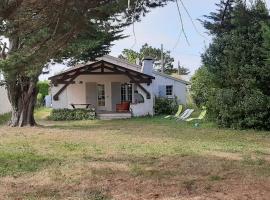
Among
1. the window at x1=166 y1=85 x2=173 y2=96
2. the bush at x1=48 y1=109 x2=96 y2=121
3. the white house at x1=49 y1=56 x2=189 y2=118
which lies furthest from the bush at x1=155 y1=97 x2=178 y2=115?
the window at x1=166 y1=85 x2=173 y2=96

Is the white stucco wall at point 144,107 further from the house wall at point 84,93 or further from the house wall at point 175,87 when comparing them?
the house wall at point 175,87

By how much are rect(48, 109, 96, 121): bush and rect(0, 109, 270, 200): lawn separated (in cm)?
1366

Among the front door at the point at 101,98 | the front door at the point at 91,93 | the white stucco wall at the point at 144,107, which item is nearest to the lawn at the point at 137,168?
the white stucco wall at the point at 144,107

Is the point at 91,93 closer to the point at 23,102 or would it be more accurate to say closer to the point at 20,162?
the point at 23,102

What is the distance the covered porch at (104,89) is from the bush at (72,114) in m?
0.82

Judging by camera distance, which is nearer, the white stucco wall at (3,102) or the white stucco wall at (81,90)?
the white stucco wall at (81,90)

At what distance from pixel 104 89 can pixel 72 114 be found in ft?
18.3

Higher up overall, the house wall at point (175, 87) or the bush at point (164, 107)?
the house wall at point (175, 87)

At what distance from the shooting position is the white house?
108ft

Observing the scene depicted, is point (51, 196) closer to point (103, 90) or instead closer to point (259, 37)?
point (259, 37)

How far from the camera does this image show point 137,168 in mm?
10625

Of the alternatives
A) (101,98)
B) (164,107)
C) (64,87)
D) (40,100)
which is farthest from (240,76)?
(40,100)

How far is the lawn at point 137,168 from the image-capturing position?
8359 millimetres

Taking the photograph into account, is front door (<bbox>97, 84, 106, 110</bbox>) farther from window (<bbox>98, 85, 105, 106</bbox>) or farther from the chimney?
the chimney
